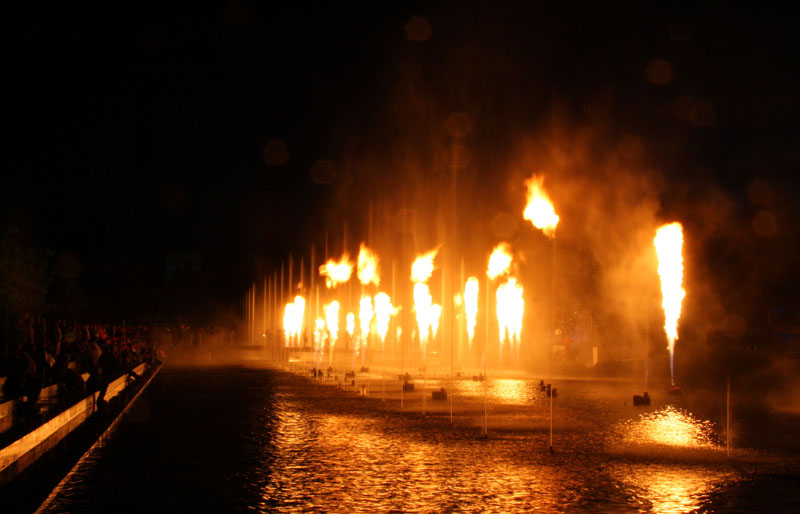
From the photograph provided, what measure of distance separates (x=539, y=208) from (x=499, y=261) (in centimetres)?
893

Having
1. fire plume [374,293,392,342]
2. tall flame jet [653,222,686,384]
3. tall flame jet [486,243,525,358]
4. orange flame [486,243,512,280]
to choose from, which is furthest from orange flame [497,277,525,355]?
tall flame jet [653,222,686,384]

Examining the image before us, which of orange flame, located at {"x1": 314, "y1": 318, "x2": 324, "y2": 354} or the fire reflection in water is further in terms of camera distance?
orange flame, located at {"x1": 314, "y1": 318, "x2": 324, "y2": 354}

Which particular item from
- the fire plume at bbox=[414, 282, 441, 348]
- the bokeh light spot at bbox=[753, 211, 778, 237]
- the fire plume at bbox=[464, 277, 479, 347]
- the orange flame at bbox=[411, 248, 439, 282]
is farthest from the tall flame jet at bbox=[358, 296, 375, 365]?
the bokeh light spot at bbox=[753, 211, 778, 237]

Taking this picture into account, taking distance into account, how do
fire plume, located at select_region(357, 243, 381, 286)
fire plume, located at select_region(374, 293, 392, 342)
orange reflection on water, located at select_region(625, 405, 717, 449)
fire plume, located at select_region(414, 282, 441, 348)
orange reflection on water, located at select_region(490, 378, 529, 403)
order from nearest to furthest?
1. orange reflection on water, located at select_region(625, 405, 717, 449)
2. orange reflection on water, located at select_region(490, 378, 529, 403)
3. fire plume, located at select_region(414, 282, 441, 348)
4. fire plume, located at select_region(357, 243, 381, 286)
5. fire plume, located at select_region(374, 293, 392, 342)

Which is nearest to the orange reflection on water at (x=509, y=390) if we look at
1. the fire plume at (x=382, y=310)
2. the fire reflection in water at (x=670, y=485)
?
the fire reflection in water at (x=670, y=485)

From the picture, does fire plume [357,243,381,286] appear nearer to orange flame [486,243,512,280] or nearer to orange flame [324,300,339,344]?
orange flame [324,300,339,344]

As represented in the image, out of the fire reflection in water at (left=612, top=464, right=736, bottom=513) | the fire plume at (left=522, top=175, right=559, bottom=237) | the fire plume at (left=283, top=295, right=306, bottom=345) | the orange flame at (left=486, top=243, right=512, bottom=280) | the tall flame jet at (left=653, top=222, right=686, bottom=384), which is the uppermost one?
the fire plume at (left=522, top=175, right=559, bottom=237)

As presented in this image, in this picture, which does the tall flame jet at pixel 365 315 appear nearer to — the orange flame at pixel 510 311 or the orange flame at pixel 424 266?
the orange flame at pixel 424 266

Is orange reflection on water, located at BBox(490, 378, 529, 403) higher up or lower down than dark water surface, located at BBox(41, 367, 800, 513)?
lower down

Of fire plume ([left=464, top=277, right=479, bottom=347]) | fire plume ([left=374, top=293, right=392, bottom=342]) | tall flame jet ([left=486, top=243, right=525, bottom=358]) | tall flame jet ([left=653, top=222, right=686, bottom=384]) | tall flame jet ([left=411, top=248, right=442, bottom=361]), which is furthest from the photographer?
fire plume ([left=374, top=293, right=392, bottom=342])

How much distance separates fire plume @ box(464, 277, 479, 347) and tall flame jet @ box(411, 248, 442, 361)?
8.96 ft

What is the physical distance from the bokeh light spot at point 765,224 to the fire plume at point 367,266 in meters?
→ 34.2

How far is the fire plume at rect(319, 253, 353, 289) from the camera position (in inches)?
3293

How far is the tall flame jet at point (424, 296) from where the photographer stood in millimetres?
73062
